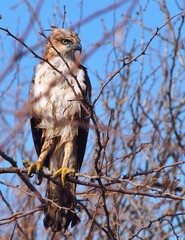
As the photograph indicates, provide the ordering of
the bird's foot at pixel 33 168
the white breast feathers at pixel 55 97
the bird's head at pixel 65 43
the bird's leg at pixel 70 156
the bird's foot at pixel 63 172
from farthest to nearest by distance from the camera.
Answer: the bird's head at pixel 65 43, the bird's leg at pixel 70 156, the white breast feathers at pixel 55 97, the bird's foot at pixel 63 172, the bird's foot at pixel 33 168

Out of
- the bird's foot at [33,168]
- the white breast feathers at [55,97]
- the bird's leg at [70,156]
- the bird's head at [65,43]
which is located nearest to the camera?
the bird's foot at [33,168]

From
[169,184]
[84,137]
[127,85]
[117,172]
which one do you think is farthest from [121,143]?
[169,184]

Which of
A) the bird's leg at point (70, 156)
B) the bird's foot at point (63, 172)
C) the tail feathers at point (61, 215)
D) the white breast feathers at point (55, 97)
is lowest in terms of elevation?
the tail feathers at point (61, 215)

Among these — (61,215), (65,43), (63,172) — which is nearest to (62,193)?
(61,215)

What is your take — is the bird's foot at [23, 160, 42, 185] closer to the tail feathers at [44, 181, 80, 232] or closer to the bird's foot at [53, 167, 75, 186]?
the bird's foot at [53, 167, 75, 186]

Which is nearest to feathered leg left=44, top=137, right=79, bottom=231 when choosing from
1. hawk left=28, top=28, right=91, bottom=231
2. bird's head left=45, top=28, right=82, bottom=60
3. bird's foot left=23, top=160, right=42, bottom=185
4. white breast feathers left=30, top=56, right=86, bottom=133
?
hawk left=28, top=28, right=91, bottom=231

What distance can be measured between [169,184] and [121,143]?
4.45 meters

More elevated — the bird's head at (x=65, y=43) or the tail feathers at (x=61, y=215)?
the bird's head at (x=65, y=43)

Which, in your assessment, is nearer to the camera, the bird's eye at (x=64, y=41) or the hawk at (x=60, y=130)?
the hawk at (x=60, y=130)

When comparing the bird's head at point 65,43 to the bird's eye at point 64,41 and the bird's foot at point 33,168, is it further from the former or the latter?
the bird's foot at point 33,168

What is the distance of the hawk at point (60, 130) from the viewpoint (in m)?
4.55

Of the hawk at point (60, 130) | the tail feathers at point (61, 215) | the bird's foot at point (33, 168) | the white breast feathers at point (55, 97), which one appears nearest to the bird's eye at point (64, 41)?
the hawk at point (60, 130)

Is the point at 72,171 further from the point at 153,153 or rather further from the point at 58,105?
the point at 153,153

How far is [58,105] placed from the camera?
4.64 m
